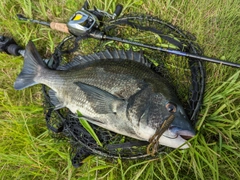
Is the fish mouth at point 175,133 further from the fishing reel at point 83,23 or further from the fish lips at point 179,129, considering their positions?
the fishing reel at point 83,23

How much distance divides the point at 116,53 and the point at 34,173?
5.33ft

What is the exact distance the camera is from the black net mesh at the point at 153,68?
245cm

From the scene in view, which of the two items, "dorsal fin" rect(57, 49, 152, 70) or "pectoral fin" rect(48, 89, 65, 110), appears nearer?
"dorsal fin" rect(57, 49, 152, 70)

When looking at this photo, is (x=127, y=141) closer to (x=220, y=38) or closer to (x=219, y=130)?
(x=219, y=130)

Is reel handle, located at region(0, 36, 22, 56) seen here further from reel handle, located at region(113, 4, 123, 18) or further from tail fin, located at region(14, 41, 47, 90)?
reel handle, located at region(113, 4, 123, 18)

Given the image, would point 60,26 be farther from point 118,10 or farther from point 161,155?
point 161,155

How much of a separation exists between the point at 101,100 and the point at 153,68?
2.25 feet

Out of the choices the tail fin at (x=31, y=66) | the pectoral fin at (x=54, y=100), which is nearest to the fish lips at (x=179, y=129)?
the pectoral fin at (x=54, y=100)

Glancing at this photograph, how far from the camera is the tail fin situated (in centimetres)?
284

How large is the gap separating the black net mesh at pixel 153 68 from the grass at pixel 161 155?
0.14 metres

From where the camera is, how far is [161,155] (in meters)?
2.46

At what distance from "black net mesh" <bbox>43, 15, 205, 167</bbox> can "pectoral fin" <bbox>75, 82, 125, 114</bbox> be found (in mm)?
338

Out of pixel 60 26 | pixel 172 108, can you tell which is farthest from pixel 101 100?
pixel 60 26

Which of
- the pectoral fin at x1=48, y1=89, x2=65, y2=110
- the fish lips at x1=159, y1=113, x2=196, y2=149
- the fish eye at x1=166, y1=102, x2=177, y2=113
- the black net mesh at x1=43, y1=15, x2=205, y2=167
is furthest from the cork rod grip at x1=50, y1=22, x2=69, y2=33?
the fish lips at x1=159, y1=113, x2=196, y2=149
